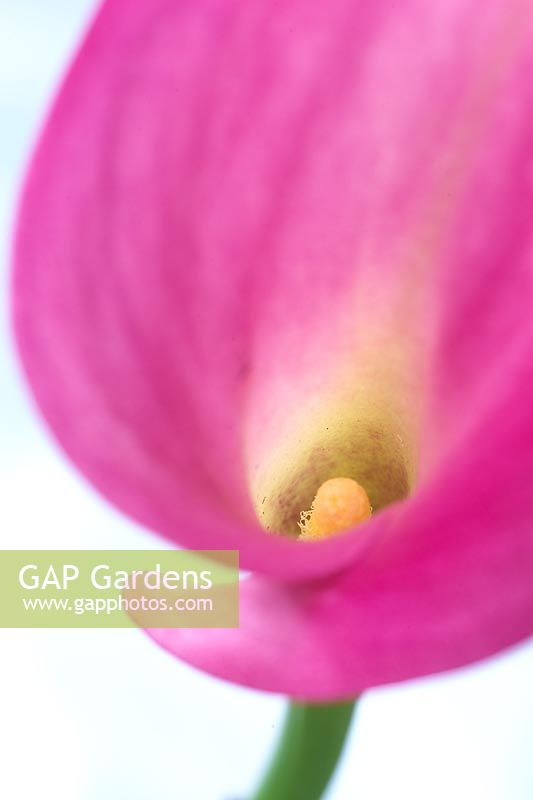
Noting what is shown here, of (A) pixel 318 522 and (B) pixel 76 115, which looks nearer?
(B) pixel 76 115

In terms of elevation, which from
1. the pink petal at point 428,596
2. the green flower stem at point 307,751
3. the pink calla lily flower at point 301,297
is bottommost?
the green flower stem at point 307,751

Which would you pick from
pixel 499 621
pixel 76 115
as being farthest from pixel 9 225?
pixel 499 621

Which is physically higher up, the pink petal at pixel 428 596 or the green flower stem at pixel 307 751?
the pink petal at pixel 428 596

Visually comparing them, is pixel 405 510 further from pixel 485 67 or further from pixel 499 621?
pixel 485 67

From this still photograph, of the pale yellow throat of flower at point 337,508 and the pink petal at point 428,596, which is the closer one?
the pink petal at point 428,596

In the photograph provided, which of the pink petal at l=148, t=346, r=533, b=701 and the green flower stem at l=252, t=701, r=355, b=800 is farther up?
the pink petal at l=148, t=346, r=533, b=701
